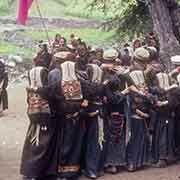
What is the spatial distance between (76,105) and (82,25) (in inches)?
1237

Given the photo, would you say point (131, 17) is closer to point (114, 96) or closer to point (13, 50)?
point (114, 96)

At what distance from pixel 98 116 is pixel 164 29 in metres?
4.51

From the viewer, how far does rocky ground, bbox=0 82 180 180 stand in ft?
27.7

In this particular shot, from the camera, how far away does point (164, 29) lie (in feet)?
40.6

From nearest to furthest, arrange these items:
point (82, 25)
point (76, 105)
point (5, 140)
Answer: point (76, 105)
point (5, 140)
point (82, 25)

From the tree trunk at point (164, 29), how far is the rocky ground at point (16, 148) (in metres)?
3.30

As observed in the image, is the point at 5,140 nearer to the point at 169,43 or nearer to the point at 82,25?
the point at 169,43

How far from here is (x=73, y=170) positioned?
8.17m

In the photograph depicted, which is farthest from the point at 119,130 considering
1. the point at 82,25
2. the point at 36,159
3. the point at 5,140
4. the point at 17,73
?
the point at 82,25

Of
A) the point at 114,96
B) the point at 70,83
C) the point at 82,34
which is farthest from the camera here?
the point at 82,34

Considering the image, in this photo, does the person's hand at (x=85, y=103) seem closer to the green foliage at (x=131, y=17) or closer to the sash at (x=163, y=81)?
the sash at (x=163, y=81)

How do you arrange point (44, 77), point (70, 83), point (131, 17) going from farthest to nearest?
point (131, 17)
point (44, 77)
point (70, 83)

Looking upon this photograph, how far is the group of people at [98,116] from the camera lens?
805 centimetres

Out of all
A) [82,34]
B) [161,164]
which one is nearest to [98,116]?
[161,164]
